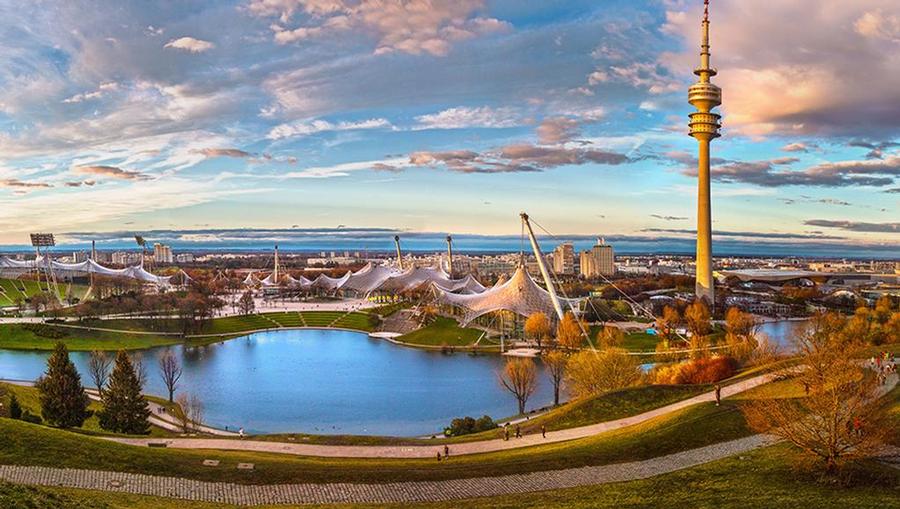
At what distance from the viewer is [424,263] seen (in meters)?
166

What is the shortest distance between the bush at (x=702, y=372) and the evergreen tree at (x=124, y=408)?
782 inches

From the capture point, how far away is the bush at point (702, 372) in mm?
24344

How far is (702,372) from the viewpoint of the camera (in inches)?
970

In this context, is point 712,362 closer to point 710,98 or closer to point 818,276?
point 710,98

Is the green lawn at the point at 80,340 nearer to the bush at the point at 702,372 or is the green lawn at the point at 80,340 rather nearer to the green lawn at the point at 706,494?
the bush at the point at 702,372

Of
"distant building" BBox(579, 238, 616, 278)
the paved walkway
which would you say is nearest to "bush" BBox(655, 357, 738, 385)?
the paved walkway

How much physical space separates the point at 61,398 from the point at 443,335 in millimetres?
33321

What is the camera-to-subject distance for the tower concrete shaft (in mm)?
58750

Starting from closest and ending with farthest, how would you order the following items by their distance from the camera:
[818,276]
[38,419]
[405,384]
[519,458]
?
[519,458] < [38,419] < [405,384] < [818,276]

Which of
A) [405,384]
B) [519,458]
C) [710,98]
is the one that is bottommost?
[405,384]

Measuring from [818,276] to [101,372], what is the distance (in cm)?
10710

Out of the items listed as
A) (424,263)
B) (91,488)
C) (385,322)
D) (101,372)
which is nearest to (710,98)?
(385,322)

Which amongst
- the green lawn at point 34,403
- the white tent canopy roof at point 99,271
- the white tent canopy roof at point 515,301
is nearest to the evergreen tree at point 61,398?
the green lawn at point 34,403

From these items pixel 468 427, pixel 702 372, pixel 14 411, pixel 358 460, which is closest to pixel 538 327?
pixel 702 372
